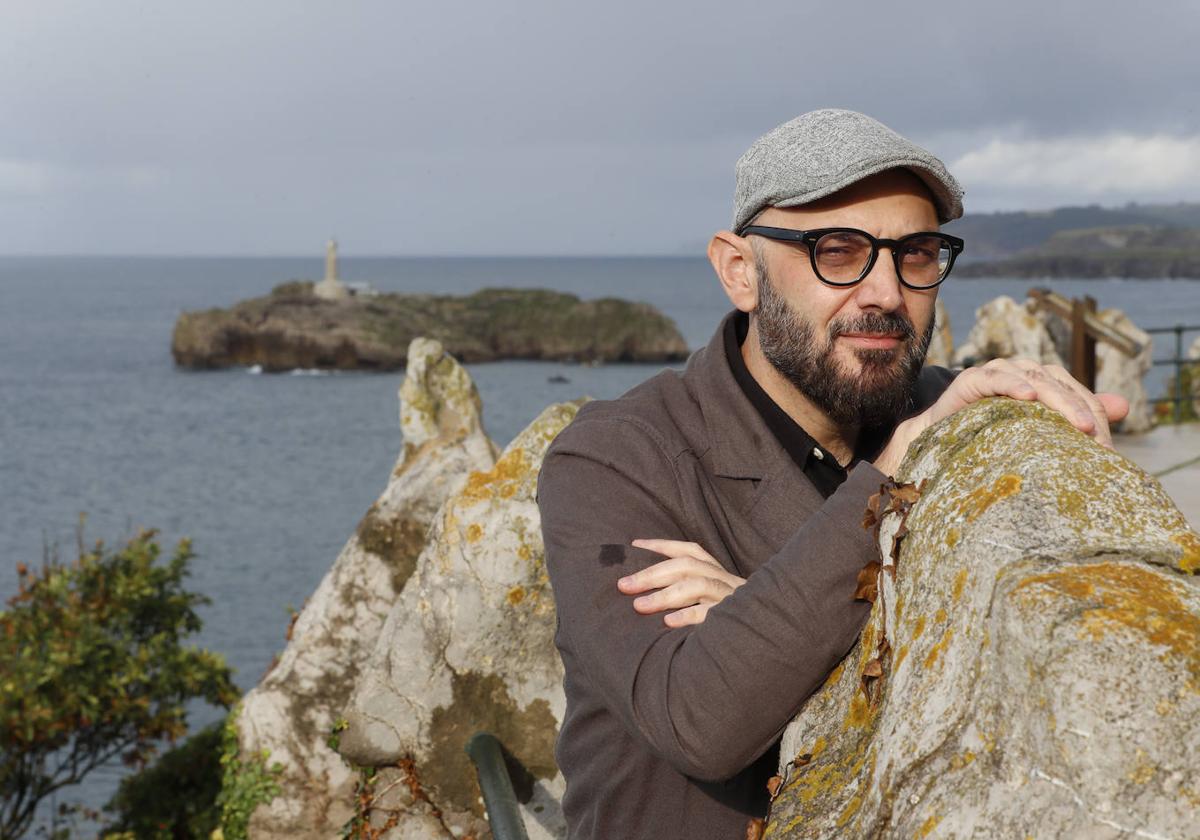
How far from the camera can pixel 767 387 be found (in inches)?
113

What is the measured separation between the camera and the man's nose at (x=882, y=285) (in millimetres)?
2574

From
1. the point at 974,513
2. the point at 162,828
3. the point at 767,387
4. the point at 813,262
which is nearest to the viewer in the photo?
the point at 974,513

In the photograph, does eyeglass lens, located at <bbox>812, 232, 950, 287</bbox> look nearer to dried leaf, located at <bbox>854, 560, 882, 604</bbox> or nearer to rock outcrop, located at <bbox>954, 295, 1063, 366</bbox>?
dried leaf, located at <bbox>854, 560, 882, 604</bbox>

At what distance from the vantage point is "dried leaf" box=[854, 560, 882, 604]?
194cm

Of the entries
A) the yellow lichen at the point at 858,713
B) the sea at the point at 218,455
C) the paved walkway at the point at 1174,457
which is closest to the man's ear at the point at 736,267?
the yellow lichen at the point at 858,713

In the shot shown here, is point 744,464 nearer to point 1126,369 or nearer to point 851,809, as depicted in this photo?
point 851,809

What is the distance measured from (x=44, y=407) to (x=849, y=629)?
265 feet

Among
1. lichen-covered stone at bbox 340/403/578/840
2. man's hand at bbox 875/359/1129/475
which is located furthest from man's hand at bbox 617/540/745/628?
lichen-covered stone at bbox 340/403/578/840

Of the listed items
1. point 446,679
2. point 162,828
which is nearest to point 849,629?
point 446,679

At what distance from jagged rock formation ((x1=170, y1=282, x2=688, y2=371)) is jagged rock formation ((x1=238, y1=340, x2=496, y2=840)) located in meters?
78.1

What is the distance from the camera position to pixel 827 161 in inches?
98.4

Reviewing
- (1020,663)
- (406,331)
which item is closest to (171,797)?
(1020,663)

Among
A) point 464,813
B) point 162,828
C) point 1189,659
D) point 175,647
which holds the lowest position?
point 162,828

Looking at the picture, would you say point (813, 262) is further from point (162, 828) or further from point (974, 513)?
point (162, 828)
